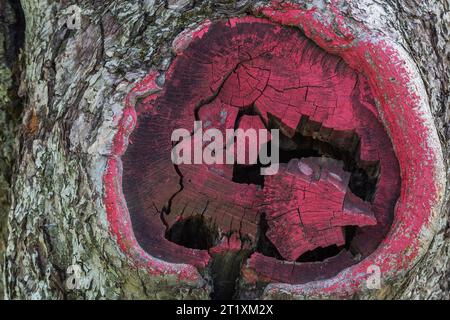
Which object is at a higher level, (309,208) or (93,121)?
(93,121)

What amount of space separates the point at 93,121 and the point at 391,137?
92 centimetres

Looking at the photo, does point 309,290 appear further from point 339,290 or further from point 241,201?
point 241,201

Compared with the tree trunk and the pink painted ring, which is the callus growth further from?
the tree trunk

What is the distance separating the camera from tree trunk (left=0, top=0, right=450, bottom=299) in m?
1.77

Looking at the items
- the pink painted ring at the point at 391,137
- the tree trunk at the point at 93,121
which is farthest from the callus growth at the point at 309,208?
the tree trunk at the point at 93,121

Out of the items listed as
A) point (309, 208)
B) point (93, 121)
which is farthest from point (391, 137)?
point (93, 121)

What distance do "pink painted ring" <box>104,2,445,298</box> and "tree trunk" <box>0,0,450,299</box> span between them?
0.04 metres

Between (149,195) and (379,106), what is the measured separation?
0.76 m

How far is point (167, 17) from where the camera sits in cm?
184

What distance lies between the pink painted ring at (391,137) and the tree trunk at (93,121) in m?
0.04

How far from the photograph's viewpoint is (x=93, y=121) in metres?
1.78

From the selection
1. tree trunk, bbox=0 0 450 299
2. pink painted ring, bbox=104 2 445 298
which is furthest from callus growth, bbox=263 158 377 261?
tree trunk, bbox=0 0 450 299

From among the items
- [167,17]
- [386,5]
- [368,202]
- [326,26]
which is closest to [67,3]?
[167,17]

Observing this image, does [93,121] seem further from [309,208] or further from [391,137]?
[391,137]
